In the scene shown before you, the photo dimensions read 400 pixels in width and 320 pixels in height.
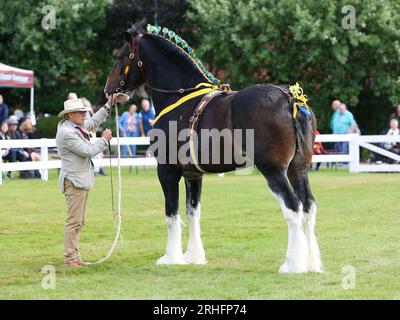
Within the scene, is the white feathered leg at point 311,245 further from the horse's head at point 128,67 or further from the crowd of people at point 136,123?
the crowd of people at point 136,123

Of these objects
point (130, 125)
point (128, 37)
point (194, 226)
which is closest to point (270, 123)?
point (194, 226)

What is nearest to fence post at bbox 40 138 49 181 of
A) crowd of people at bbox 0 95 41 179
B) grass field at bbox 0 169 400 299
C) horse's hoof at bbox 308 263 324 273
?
crowd of people at bbox 0 95 41 179

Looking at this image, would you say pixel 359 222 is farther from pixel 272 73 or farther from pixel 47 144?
pixel 272 73

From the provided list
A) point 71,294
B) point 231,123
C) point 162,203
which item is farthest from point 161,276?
point 162,203

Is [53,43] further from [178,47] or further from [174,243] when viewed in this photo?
[174,243]

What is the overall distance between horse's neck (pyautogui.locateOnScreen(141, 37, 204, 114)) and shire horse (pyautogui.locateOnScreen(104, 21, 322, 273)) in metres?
0.01

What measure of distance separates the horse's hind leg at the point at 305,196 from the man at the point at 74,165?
2.11m

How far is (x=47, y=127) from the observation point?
31.2 metres

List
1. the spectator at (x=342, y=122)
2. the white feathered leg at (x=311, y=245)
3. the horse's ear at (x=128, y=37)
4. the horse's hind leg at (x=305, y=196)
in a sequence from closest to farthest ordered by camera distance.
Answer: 1. the white feathered leg at (x=311, y=245)
2. the horse's hind leg at (x=305, y=196)
3. the horse's ear at (x=128, y=37)
4. the spectator at (x=342, y=122)

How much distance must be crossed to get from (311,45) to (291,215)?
19.7m

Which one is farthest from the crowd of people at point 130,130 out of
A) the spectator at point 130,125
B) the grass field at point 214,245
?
the grass field at point 214,245

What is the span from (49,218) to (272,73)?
16181 millimetres

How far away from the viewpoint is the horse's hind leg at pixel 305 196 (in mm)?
8773

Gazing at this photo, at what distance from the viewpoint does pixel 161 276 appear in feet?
28.5
